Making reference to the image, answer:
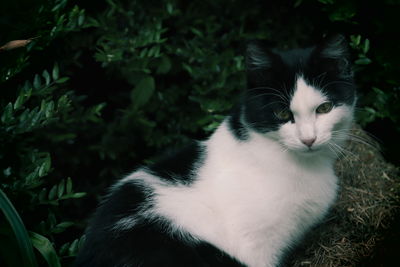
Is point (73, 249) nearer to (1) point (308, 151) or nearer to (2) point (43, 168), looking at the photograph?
(2) point (43, 168)

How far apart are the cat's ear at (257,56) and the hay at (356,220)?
0.58 m

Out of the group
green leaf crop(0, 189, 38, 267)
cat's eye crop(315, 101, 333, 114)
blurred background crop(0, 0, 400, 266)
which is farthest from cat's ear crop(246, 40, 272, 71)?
green leaf crop(0, 189, 38, 267)

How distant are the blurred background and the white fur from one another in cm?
61

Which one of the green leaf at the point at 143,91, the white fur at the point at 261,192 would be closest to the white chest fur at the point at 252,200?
the white fur at the point at 261,192

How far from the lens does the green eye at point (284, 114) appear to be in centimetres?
185

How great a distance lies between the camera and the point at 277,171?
1913 millimetres

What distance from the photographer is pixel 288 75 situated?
1880 millimetres

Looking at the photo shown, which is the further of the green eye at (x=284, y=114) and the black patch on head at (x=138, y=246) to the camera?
the green eye at (x=284, y=114)

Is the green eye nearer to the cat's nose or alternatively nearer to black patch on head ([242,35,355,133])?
black patch on head ([242,35,355,133])

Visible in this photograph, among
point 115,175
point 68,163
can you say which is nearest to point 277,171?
point 115,175

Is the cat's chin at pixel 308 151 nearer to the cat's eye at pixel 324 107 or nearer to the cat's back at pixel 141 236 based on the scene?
the cat's eye at pixel 324 107

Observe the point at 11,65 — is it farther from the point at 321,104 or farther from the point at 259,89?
the point at 321,104

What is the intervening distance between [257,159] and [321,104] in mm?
336

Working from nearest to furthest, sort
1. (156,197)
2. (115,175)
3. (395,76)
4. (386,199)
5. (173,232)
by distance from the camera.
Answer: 1. (173,232)
2. (156,197)
3. (386,199)
4. (395,76)
5. (115,175)
